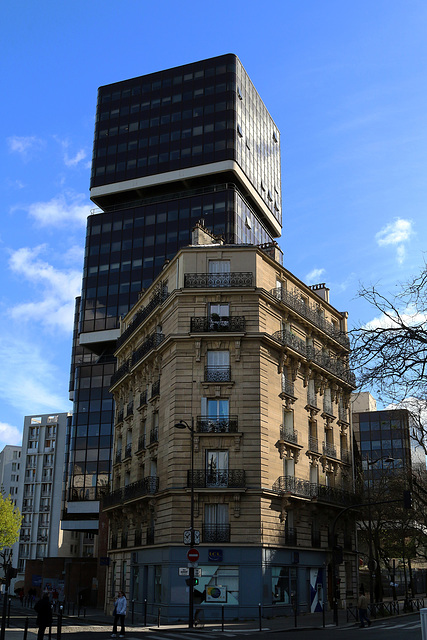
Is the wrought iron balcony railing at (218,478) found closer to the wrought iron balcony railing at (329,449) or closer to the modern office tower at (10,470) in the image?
the wrought iron balcony railing at (329,449)

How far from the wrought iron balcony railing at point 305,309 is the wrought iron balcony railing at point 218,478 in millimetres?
9316

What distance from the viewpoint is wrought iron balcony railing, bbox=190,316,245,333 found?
3675cm

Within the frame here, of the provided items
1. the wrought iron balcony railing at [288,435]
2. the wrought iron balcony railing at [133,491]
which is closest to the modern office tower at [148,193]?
the wrought iron balcony railing at [133,491]

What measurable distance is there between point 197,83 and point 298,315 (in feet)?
179

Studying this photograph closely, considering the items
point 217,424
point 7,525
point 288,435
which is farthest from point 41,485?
point 217,424

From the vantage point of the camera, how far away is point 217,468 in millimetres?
34594

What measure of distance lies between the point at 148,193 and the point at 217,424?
57.9 m

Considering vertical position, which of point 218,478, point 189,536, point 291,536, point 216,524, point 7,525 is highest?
point 218,478

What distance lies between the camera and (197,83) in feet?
283

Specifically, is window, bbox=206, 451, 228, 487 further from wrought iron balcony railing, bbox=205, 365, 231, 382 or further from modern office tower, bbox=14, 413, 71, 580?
modern office tower, bbox=14, 413, 71, 580

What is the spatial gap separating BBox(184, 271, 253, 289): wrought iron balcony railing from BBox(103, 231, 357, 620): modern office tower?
0.07 meters

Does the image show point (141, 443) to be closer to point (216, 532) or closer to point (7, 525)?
point (216, 532)

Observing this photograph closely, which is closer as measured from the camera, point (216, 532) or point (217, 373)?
point (216, 532)

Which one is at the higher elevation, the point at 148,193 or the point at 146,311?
the point at 148,193
